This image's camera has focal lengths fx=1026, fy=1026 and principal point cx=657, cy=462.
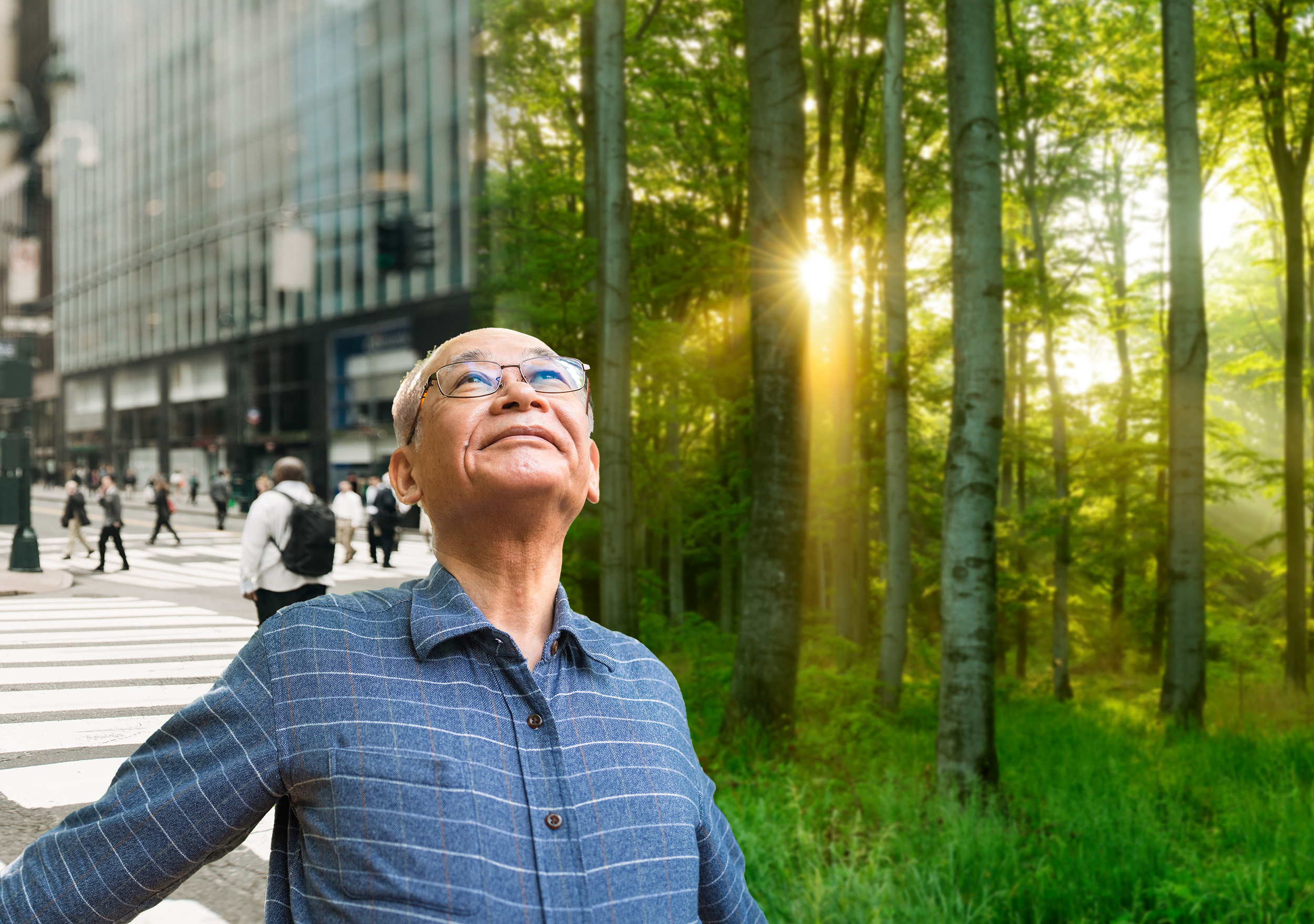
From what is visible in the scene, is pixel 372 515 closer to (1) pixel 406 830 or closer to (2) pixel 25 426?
(2) pixel 25 426

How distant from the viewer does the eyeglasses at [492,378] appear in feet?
5.24

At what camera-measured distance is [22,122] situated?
2.19m

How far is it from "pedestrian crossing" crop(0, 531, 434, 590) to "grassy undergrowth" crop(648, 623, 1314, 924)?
301cm

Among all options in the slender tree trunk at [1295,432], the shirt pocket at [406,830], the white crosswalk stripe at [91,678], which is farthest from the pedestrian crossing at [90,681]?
the slender tree trunk at [1295,432]

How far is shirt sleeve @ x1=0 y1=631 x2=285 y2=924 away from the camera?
1.46 meters

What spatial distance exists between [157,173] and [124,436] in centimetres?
65

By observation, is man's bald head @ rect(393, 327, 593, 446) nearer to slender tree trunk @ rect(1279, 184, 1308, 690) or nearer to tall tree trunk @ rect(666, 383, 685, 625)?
tall tree trunk @ rect(666, 383, 685, 625)

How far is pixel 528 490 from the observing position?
154cm

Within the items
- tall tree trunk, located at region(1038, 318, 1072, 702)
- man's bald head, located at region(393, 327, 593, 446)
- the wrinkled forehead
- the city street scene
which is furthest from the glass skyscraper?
tall tree trunk, located at region(1038, 318, 1072, 702)

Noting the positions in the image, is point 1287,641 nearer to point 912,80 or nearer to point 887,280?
point 887,280

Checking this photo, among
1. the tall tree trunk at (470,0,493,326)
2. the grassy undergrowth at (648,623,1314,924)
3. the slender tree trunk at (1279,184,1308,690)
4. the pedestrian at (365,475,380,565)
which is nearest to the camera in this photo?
the pedestrian at (365,475,380,565)

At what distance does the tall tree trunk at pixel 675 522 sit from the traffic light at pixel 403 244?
9.97 meters

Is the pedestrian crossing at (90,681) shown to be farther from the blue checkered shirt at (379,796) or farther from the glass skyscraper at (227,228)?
the glass skyscraper at (227,228)

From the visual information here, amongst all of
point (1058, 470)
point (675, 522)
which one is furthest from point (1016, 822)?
point (1058, 470)
